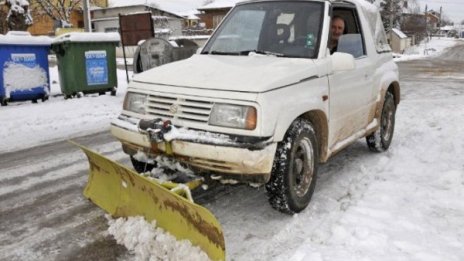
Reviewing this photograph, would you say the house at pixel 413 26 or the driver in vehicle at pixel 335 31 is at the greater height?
the house at pixel 413 26

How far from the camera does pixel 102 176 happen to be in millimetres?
4504

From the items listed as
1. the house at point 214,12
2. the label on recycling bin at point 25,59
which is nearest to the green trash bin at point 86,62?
the label on recycling bin at point 25,59

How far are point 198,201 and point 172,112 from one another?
1.06m

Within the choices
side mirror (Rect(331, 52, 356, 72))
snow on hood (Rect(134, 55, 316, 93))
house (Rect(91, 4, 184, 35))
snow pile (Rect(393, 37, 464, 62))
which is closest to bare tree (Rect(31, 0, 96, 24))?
house (Rect(91, 4, 184, 35))

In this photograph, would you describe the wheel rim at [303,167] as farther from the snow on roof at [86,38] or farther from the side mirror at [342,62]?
the snow on roof at [86,38]

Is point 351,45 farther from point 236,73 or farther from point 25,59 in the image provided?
point 25,59

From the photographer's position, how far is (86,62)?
11383mm

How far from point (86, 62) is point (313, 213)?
27.4ft

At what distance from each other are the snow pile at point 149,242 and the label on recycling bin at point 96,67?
794cm

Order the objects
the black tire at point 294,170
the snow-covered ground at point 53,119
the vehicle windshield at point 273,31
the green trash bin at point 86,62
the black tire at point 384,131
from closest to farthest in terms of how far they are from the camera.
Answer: the black tire at point 294,170
the vehicle windshield at point 273,31
the black tire at point 384,131
the snow-covered ground at point 53,119
the green trash bin at point 86,62

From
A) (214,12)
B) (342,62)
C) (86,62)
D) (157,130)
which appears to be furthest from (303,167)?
(214,12)

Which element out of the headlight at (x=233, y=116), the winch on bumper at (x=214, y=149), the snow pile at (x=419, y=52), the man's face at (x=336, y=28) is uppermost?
the man's face at (x=336, y=28)

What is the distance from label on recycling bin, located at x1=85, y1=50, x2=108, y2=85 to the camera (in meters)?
11.4

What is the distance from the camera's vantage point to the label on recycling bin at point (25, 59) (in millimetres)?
10230
